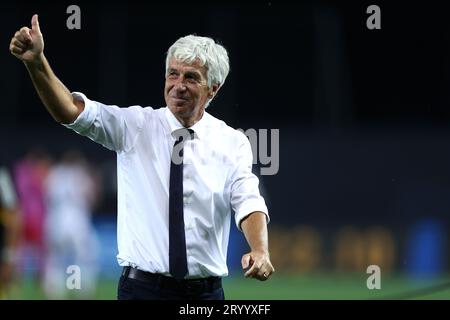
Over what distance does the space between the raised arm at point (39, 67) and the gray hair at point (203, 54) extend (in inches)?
26.4

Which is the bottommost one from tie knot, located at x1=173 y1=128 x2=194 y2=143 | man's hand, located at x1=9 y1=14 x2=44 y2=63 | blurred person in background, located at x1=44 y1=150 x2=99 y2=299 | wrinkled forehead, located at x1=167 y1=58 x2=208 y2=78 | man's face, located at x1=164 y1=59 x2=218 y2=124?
blurred person in background, located at x1=44 y1=150 x2=99 y2=299

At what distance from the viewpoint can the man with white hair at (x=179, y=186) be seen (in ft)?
19.3

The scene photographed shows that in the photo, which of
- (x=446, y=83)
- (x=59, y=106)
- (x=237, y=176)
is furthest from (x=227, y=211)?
(x=446, y=83)

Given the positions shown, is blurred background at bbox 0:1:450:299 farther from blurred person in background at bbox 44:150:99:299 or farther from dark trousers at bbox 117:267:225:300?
dark trousers at bbox 117:267:225:300

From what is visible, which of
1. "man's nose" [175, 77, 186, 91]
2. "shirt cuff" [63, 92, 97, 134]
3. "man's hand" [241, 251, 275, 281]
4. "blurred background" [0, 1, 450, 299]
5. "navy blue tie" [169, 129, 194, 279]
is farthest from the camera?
"blurred background" [0, 1, 450, 299]

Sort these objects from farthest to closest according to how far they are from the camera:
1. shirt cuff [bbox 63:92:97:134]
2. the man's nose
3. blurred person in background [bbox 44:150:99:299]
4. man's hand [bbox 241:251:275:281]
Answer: blurred person in background [bbox 44:150:99:299], the man's nose, shirt cuff [bbox 63:92:97:134], man's hand [bbox 241:251:275:281]

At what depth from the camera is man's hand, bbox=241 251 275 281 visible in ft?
18.1

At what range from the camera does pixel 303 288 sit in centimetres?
1583

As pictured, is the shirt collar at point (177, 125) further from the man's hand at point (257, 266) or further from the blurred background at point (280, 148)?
the blurred background at point (280, 148)

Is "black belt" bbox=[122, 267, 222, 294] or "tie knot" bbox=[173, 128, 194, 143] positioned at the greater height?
"tie knot" bbox=[173, 128, 194, 143]

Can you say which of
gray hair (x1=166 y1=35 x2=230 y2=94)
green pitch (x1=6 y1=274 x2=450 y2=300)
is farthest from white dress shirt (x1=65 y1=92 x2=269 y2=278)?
green pitch (x1=6 y1=274 x2=450 y2=300)

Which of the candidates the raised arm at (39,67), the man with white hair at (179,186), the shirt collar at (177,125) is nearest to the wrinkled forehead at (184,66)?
the man with white hair at (179,186)

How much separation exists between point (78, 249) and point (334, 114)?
4.68 meters

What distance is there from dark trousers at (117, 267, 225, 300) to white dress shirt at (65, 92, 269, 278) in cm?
5
